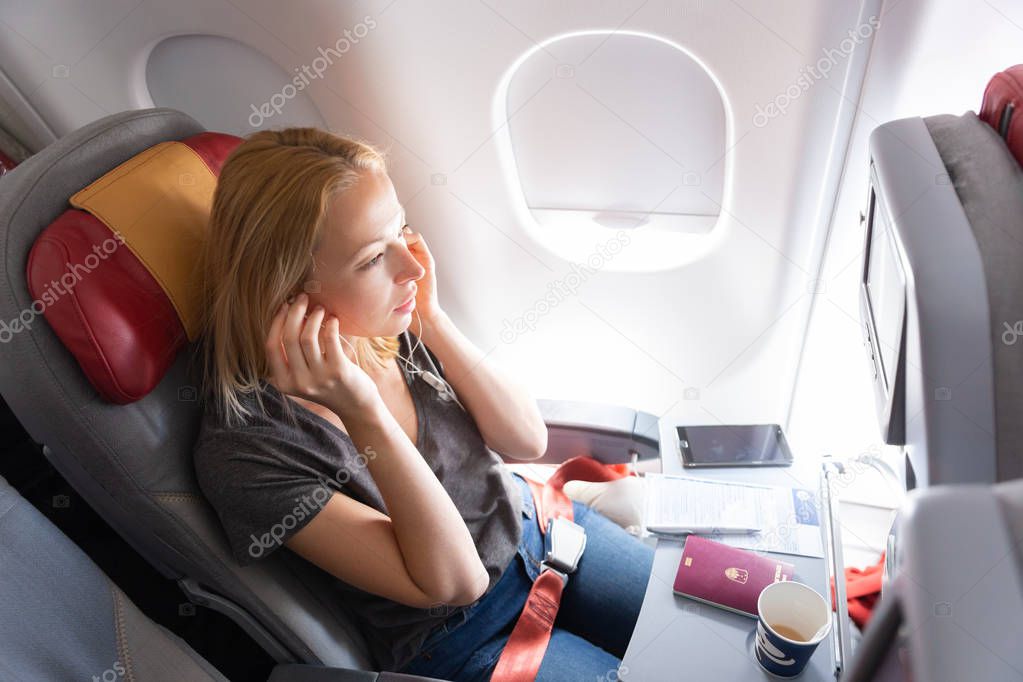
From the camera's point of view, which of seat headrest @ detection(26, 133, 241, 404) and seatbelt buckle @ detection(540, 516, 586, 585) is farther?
seatbelt buckle @ detection(540, 516, 586, 585)

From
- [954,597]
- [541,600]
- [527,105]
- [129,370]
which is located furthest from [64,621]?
[527,105]

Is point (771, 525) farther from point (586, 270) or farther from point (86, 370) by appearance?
point (86, 370)

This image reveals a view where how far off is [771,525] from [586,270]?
80 cm

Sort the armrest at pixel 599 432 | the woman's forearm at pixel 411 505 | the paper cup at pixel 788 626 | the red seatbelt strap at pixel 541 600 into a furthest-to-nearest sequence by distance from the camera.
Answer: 1. the armrest at pixel 599 432
2. the red seatbelt strap at pixel 541 600
3. the woman's forearm at pixel 411 505
4. the paper cup at pixel 788 626

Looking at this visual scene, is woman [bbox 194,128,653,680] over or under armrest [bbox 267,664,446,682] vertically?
over

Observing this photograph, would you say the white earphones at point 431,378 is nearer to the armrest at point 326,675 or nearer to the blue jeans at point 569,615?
the blue jeans at point 569,615

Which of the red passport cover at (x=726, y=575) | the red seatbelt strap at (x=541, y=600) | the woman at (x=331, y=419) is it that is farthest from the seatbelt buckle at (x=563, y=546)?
the red passport cover at (x=726, y=575)

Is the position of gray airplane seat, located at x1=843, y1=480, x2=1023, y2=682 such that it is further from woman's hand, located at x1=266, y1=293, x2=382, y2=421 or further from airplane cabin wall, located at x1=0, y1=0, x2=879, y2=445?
airplane cabin wall, located at x1=0, y1=0, x2=879, y2=445

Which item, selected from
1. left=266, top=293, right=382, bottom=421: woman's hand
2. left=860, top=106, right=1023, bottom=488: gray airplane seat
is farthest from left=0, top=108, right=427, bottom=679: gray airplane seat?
left=860, top=106, right=1023, bottom=488: gray airplane seat

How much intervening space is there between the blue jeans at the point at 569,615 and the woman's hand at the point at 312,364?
1.55 feet

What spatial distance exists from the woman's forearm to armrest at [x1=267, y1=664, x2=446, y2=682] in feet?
0.45

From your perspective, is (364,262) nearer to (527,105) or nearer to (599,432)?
(527,105)

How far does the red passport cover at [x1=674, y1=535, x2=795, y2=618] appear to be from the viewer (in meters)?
1.23

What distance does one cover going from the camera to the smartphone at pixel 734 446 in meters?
1.53
